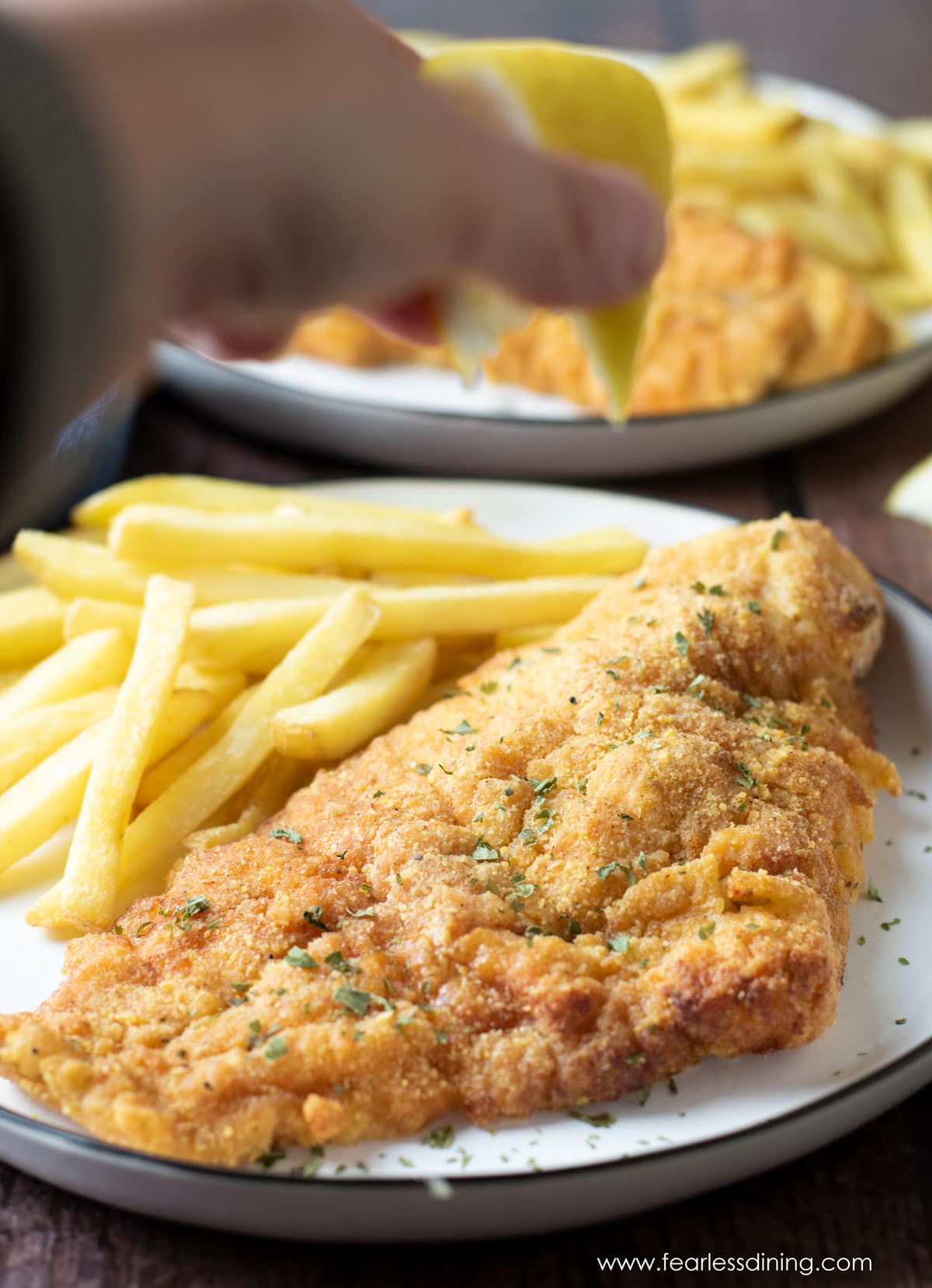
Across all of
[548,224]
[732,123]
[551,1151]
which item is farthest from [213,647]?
[732,123]

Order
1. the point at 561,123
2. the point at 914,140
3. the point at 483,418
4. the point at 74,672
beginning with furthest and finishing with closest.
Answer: the point at 914,140 → the point at 483,418 → the point at 74,672 → the point at 561,123

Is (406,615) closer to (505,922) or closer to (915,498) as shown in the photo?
(505,922)

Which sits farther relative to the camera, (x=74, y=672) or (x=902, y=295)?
(x=902, y=295)

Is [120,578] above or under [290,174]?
under

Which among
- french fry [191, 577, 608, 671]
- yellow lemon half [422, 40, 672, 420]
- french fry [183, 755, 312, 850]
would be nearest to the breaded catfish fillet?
french fry [183, 755, 312, 850]

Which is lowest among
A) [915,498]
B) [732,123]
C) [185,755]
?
[915,498]

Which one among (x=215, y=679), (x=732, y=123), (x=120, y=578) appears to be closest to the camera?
(x=215, y=679)

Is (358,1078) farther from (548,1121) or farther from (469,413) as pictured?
(469,413)
